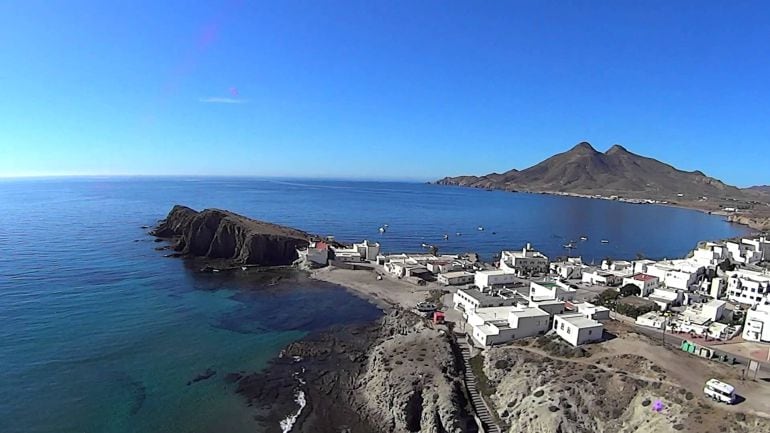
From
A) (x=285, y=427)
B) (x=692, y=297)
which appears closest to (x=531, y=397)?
(x=285, y=427)

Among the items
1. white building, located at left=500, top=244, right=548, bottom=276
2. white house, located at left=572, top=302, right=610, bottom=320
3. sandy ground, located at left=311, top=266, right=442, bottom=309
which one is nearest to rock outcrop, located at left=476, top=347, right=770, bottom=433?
white house, located at left=572, top=302, right=610, bottom=320

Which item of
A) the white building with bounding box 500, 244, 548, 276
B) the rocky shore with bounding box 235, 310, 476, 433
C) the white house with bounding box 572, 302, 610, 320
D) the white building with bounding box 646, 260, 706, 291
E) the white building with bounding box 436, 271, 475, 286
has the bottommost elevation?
the rocky shore with bounding box 235, 310, 476, 433

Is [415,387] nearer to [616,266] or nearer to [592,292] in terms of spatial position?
[592,292]

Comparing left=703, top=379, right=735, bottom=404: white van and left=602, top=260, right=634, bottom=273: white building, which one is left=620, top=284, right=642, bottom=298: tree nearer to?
left=602, top=260, right=634, bottom=273: white building

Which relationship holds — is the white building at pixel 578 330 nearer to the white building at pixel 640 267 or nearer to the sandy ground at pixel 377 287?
the sandy ground at pixel 377 287

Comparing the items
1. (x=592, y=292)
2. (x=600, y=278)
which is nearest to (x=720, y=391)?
(x=592, y=292)

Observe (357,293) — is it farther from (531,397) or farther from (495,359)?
(531,397)

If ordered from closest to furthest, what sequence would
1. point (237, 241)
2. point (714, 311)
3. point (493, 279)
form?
point (714, 311) < point (493, 279) < point (237, 241)

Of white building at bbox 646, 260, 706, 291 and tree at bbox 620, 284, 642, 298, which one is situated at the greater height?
white building at bbox 646, 260, 706, 291
